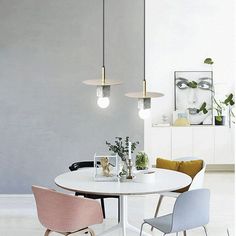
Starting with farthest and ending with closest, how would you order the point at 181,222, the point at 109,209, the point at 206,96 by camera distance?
the point at 206,96
the point at 109,209
the point at 181,222

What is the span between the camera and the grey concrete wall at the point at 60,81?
4.89 meters

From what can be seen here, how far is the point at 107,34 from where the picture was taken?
193 inches

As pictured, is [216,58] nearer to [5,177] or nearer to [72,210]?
[5,177]

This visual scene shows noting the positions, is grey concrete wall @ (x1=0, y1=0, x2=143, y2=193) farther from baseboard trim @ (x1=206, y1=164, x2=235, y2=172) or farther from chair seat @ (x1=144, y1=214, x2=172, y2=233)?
baseboard trim @ (x1=206, y1=164, x2=235, y2=172)

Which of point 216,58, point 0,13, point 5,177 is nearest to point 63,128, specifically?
point 5,177

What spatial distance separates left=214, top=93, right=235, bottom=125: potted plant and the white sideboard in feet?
0.73

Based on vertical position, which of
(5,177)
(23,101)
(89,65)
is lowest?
(5,177)

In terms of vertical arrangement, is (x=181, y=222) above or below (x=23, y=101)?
below

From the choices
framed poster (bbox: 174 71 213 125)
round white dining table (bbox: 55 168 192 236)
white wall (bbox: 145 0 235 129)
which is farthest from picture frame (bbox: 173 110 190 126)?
round white dining table (bbox: 55 168 192 236)

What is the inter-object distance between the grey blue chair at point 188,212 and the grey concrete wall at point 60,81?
2.10m

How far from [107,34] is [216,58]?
3732 mm

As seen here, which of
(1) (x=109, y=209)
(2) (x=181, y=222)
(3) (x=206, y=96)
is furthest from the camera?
(3) (x=206, y=96)

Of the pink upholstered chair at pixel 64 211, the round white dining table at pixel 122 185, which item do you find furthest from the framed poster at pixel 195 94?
the pink upholstered chair at pixel 64 211

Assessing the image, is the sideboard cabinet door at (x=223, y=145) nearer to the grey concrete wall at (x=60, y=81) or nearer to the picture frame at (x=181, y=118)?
the picture frame at (x=181, y=118)
